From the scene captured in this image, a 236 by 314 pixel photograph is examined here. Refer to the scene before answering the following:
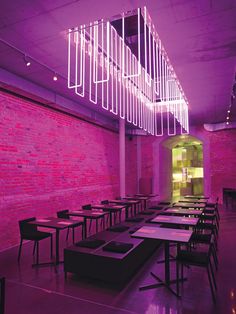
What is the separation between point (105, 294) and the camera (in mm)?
3346

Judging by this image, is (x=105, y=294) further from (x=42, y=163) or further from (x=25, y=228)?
(x=42, y=163)

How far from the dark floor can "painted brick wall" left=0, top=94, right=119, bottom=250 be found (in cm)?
162

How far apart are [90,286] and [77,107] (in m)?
5.78

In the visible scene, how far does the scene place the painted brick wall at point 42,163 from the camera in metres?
5.52

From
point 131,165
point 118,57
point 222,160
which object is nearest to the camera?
point 118,57

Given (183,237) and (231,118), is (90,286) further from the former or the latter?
(231,118)

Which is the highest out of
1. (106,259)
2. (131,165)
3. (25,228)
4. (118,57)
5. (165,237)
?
(118,57)

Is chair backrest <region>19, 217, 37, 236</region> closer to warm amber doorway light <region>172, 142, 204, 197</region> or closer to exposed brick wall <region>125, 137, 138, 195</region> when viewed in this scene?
exposed brick wall <region>125, 137, 138, 195</region>

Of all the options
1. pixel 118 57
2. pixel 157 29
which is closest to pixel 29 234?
pixel 118 57

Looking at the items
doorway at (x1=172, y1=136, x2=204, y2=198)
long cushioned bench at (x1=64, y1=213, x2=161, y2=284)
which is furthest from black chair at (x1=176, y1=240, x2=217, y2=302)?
doorway at (x1=172, y1=136, x2=204, y2=198)

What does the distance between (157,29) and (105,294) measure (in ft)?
12.7

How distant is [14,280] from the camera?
379cm

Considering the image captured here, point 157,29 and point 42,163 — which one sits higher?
point 157,29

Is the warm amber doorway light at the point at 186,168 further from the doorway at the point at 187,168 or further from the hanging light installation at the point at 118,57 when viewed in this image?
the hanging light installation at the point at 118,57
